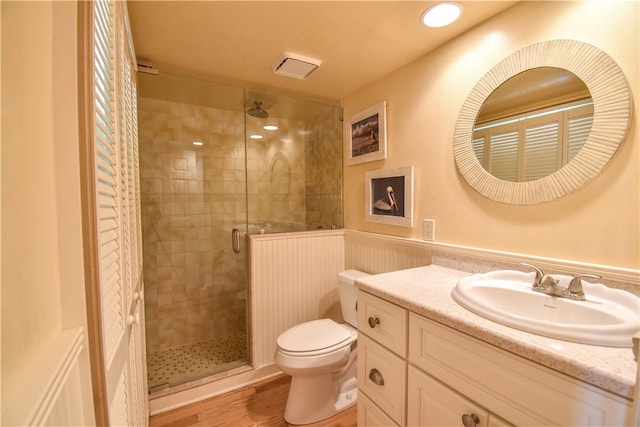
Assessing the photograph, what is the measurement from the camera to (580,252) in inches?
40.4

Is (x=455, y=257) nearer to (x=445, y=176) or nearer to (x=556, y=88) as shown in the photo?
(x=445, y=176)

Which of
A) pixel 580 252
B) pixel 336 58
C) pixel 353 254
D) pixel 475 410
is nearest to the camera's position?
pixel 475 410

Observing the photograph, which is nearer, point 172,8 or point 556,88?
point 556,88

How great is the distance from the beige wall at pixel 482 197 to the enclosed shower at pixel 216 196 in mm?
618

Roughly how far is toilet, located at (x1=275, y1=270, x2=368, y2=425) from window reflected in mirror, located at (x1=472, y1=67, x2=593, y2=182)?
4.19 ft

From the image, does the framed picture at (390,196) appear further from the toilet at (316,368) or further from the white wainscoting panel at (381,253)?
the toilet at (316,368)

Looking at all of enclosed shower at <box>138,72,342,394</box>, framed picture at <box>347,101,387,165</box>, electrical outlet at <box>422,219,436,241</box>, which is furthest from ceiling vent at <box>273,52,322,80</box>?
electrical outlet at <box>422,219,436,241</box>

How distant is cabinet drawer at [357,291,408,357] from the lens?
1060 millimetres

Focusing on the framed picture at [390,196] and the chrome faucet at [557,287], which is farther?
the framed picture at [390,196]

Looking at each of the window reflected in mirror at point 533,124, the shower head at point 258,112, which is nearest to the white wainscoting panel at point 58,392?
the window reflected in mirror at point 533,124

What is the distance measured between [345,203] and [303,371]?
130cm

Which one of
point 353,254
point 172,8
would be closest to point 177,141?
point 172,8

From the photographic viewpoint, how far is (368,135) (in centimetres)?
202

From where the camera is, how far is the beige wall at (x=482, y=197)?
92cm
